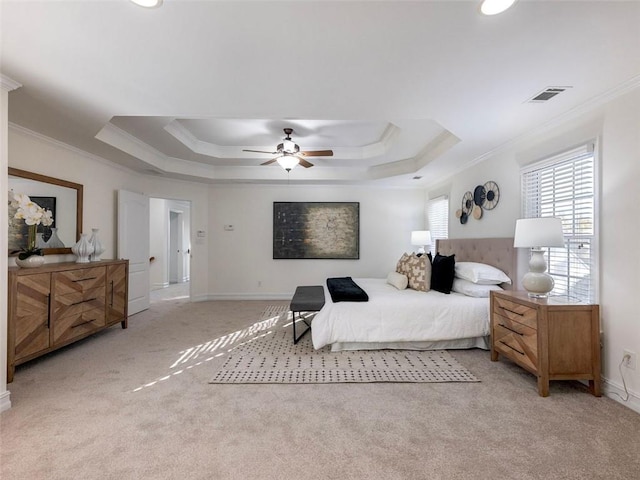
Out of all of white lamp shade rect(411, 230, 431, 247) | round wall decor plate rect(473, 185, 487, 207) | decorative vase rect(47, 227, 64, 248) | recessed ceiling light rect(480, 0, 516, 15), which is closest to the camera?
recessed ceiling light rect(480, 0, 516, 15)

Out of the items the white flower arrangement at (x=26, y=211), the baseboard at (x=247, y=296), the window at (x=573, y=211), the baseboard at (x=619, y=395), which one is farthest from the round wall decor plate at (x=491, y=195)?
the white flower arrangement at (x=26, y=211)

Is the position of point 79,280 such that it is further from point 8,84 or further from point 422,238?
point 422,238

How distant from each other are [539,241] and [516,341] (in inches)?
34.3

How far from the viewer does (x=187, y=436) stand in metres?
1.78

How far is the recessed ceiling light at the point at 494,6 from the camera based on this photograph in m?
1.42

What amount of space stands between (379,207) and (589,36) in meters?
4.48

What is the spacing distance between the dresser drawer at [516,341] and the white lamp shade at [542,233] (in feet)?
2.27

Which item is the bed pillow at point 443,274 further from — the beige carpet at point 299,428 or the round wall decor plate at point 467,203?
the round wall decor plate at point 467,203

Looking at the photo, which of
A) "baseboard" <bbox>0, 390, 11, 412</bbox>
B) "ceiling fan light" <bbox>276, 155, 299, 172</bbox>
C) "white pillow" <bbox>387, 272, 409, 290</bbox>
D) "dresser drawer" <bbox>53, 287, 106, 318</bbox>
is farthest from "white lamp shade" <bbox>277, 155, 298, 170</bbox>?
"baseboard" <bbox>0, 390, 11, 412</bbox>

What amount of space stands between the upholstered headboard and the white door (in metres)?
5.04

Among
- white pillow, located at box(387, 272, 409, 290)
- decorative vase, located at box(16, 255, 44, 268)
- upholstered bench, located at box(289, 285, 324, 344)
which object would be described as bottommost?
upholstered bench, located at box(289, 285, 324, 344)

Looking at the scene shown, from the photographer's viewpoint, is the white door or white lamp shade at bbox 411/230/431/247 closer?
the white door

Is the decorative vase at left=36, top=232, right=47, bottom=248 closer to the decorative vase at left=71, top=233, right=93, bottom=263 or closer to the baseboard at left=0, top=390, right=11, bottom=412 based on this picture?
the decorative vase at left=71, top=233, right=93, bottom=263

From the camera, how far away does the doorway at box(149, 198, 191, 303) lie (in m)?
6.82
